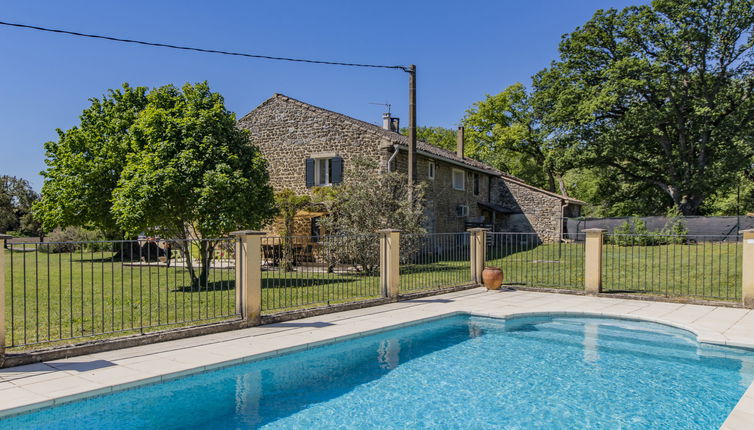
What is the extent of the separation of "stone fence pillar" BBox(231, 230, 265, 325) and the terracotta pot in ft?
21.8

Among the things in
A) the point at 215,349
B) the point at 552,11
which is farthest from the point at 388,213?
the point at 215,349

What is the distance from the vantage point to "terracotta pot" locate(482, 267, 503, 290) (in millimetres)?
12348

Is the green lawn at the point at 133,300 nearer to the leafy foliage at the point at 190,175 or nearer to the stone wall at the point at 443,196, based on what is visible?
the leafy foliage at the point at 190,175

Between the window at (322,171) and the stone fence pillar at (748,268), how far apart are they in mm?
14797

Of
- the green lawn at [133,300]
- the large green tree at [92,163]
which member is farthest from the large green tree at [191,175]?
the large green tree at [92,163]

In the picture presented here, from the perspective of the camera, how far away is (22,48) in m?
10.3

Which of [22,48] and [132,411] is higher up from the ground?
[22,48]

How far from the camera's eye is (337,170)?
2023cm

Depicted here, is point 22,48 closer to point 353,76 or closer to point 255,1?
point 255,1

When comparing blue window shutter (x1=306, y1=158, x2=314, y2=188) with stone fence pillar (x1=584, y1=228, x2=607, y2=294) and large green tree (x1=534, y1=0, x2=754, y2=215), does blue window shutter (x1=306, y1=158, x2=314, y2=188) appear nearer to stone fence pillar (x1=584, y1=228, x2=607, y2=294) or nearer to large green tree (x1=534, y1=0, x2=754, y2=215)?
stone fence pillar (x1=584, y1=228, x2=607, y2=294)

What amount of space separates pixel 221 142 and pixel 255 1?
156 inches

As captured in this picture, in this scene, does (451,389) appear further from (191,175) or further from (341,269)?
(341,269)

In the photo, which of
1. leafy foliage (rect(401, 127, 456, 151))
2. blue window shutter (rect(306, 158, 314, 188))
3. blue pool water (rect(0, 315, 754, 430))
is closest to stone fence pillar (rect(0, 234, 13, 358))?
blue pool water (rect(0, 315, 754, 430))

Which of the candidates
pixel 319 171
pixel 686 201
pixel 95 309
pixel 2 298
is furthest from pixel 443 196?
pixel 2 298
